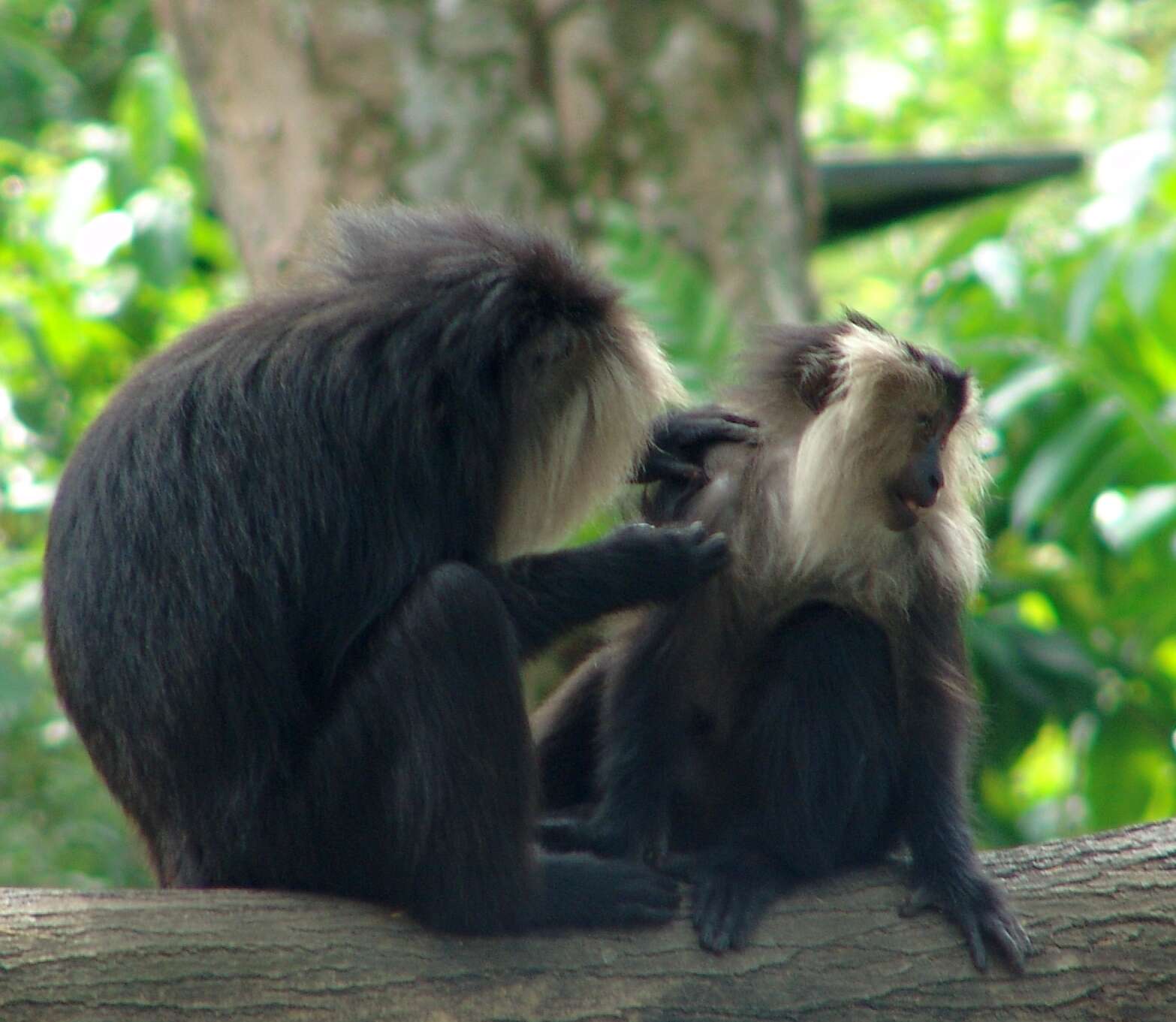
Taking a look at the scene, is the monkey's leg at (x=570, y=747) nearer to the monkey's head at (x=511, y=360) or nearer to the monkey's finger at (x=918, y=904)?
the monkey's head at (x=511, y=360)

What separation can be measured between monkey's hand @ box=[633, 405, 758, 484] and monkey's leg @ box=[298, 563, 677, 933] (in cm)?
77

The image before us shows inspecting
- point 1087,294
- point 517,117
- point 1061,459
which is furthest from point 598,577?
point 517,117

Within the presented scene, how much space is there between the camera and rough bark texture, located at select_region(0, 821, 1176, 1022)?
2715mm

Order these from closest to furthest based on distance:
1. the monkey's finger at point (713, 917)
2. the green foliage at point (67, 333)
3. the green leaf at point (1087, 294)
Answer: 1. the monkey's finger at point (713, 917)
2. the green leaf at point (1087, 294)
3. the green foliage at point (67, 333)

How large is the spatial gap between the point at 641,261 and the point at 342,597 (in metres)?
2.94

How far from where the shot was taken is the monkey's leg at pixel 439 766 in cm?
290

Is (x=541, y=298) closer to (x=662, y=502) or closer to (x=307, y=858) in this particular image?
(x=662, y=502)

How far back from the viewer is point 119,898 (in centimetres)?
284

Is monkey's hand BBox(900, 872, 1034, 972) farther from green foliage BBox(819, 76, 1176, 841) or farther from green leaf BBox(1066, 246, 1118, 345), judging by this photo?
green leaf BBox(1066, 246, 1118, 345)

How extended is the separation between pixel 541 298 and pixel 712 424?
0.61m

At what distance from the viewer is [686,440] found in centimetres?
365

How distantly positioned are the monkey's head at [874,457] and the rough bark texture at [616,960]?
75cm

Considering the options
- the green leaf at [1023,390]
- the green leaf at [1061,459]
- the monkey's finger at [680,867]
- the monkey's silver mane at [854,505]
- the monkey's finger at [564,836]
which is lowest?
the monkey's finger at [680,867]

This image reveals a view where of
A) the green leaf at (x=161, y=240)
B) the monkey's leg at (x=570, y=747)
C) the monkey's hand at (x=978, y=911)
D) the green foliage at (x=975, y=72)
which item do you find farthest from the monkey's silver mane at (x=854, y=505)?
the green foliage at (x=975, y=72)
